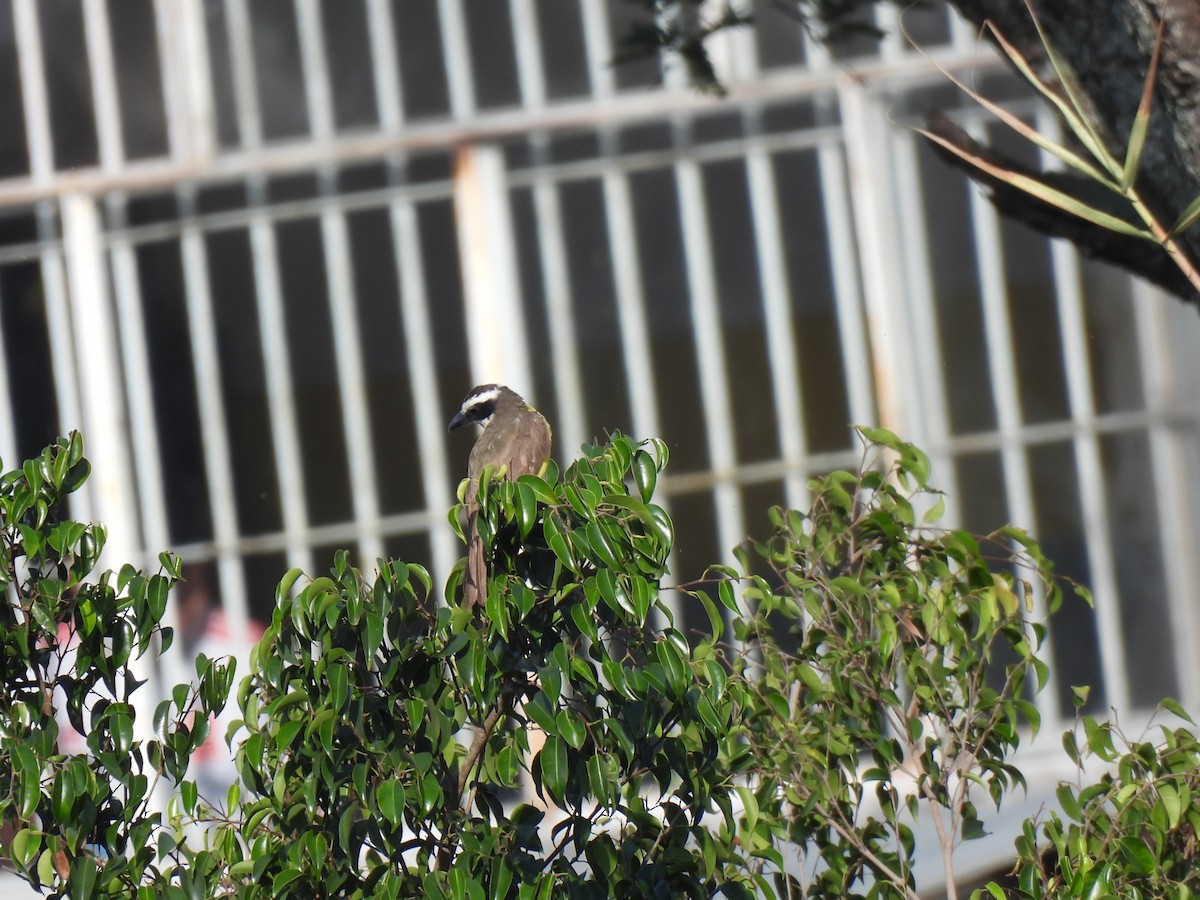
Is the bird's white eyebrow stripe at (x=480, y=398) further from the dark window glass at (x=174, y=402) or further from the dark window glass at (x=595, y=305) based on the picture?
the dark window glass at (x=174, y=402)

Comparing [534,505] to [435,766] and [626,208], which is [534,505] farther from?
[626,208]

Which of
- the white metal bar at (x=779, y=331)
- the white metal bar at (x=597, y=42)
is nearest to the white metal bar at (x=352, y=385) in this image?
the white metal bar at (x=597, y=42)

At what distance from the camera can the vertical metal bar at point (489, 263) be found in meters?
4.86

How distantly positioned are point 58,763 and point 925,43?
398cm

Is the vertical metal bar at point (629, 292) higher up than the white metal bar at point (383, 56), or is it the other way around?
the white metal bar at point (383, 56)

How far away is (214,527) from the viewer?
496 centimetres

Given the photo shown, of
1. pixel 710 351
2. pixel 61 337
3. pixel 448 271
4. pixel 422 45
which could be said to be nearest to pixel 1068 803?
pixel 710 351

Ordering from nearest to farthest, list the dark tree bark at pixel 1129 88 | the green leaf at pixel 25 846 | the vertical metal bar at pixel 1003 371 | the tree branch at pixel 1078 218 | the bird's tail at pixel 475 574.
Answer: the green leaf at pixel 25 846
the bird's tail at pixel 475 574
the dark tree bark at pixel 1129 88
the tree branch at pixel 1078 218
the vertical metal bar at pixel 1003 371

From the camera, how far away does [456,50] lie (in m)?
4.89

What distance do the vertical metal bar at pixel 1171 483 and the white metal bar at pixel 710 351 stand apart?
1.53m

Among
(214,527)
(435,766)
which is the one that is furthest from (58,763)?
(214,527)

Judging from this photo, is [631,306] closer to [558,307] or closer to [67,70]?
[558,307]

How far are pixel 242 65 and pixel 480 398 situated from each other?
158cm

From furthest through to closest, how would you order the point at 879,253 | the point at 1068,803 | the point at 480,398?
the point at 879,253 < the point at 480,398 < the point at 1068,803
